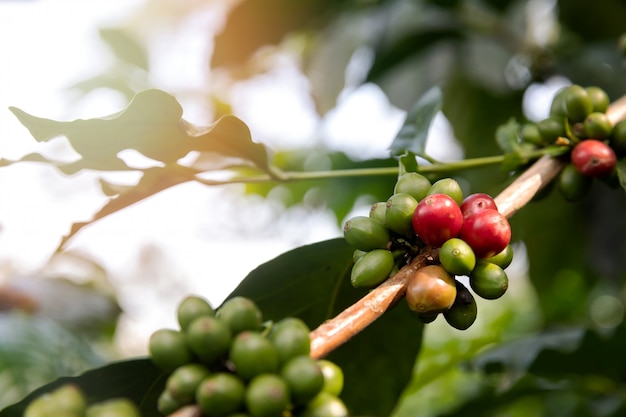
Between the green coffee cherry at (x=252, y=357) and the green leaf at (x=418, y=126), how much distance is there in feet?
2.24

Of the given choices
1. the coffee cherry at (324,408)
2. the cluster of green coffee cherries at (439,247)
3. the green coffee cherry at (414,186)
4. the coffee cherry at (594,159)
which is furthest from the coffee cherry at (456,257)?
the coffee cherry at (594,159)

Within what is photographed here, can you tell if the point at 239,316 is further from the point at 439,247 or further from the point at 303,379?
the point at 439,247

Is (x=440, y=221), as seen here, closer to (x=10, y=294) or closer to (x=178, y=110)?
(x=178, y=110)

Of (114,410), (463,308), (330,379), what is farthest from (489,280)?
(114,410)

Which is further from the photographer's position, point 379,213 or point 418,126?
point 418,126

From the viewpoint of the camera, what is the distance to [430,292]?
0.75 m

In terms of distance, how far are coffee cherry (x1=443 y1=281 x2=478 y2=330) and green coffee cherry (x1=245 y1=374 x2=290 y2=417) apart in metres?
0.28

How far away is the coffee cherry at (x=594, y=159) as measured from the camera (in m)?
1.04

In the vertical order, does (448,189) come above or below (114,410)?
above

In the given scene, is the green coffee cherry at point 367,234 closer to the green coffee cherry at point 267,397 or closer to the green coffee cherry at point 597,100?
the green coffee cherry at point 267,397

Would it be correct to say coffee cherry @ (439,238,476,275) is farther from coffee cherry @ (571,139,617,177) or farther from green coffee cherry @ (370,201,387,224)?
coffee cherry @ (571,139,617,177)

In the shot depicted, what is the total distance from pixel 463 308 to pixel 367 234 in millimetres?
148

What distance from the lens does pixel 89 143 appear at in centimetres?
95

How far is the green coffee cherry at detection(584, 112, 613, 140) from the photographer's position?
1.07 m
